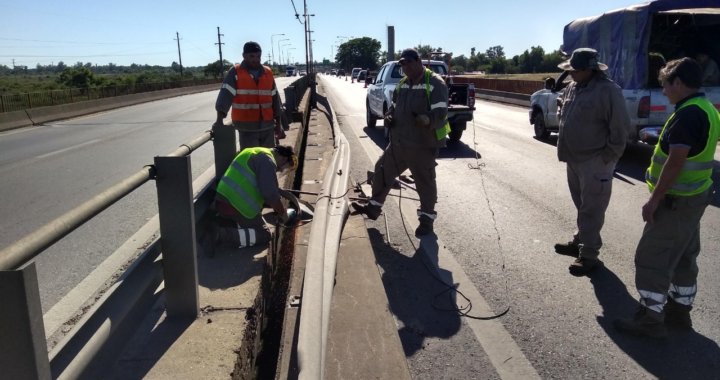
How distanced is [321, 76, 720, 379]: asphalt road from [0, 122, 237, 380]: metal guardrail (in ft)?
5.38

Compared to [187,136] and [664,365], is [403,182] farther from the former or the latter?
[187,136]

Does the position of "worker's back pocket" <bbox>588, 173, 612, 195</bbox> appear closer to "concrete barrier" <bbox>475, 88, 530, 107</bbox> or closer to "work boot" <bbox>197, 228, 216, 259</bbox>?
"work boot" <bbox>197, 228, 216, 259</bbox>

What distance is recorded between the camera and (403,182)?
835 centimetres

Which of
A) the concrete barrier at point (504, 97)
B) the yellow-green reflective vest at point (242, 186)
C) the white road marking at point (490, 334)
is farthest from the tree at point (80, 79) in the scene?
the white road marking at point (490, 334)

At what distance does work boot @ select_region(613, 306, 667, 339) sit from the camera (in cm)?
405

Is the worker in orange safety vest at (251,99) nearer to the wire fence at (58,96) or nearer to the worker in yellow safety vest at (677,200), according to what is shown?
the worker in yellow safety vest at (677,200)

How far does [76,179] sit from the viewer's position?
9945mm

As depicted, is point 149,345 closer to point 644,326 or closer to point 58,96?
point 644,326

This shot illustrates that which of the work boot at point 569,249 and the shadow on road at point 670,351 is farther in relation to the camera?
the work boot at point 569,249

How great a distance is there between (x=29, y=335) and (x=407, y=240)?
4860mm

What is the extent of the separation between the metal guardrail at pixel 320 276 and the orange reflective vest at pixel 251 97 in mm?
1335

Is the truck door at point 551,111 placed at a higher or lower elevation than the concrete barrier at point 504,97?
higher

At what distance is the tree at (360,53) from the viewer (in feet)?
514

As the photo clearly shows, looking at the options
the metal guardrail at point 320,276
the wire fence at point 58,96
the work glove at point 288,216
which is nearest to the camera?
the metal guardrail at point 320,276
